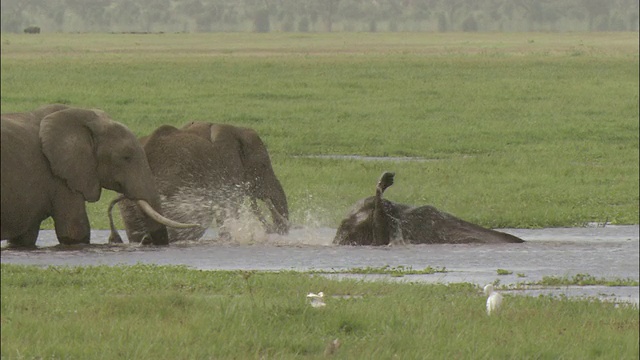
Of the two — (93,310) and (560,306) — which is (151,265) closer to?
(93,310)

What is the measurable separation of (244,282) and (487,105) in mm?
22388

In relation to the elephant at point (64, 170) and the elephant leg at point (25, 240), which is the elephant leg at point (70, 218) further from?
the elephant leg at point (25, 240)

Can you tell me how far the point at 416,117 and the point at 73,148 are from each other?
58.5 ft

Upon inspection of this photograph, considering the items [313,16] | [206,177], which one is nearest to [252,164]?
[206,177]

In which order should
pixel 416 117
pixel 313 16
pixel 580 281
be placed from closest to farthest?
pixel 580 281 < pixel 416 117 < pixel 313 16

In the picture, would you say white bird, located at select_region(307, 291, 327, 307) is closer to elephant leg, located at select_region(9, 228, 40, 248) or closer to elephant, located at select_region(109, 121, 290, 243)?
elephant leg, located at select_region(9, 228, 40, 248)

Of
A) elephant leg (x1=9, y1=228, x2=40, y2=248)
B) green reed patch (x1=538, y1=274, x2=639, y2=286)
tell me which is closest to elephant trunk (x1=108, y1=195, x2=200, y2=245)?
elephant leg (x1=9, y1=228, x2=40, y2=248)

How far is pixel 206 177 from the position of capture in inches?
583

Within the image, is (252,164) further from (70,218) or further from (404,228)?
(70,218)

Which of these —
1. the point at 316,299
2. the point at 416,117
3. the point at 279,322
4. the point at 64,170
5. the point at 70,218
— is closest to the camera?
the point at 279,322

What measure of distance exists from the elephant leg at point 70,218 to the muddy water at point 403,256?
5.1 inches

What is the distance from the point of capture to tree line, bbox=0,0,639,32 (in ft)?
566

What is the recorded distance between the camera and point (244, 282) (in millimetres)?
11039

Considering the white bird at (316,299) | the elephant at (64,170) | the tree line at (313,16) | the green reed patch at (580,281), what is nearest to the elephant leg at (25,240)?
the elephant at (64,170)
